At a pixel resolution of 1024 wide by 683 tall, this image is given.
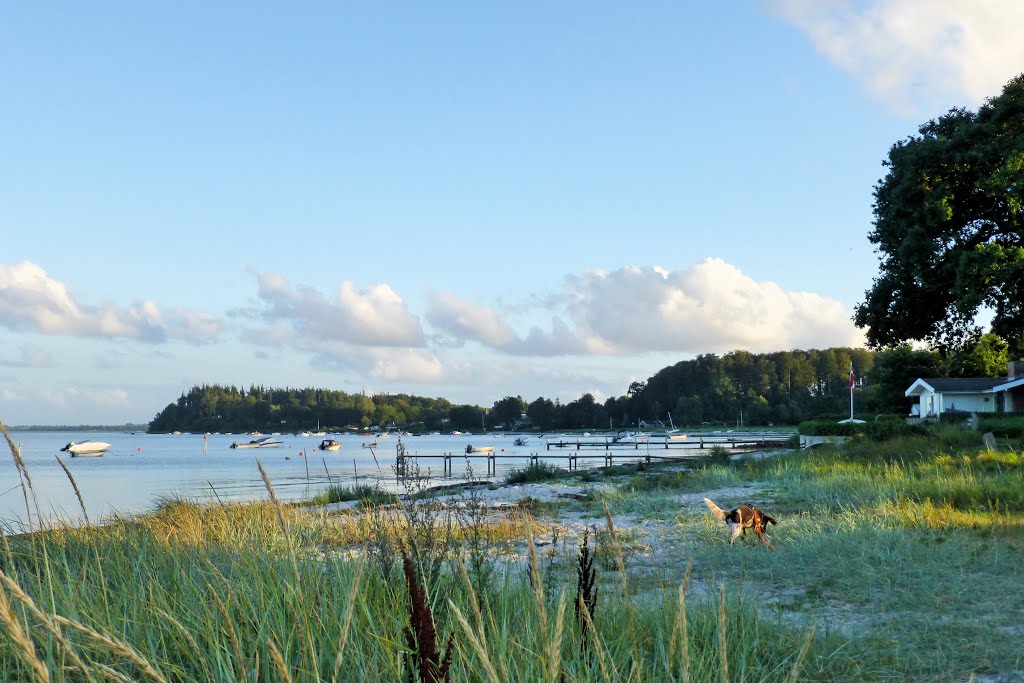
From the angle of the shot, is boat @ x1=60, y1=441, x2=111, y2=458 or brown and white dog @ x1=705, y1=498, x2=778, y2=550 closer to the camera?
brown and white dog @ x1=705, y1=498, x2=778, y2=550

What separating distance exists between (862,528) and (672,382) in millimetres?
149903

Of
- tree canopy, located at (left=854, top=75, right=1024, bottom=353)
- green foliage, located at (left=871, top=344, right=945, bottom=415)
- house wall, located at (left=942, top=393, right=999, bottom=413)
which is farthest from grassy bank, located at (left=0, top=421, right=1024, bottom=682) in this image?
green foliage, located at (left=871, top=344, right=945, bottom=415)

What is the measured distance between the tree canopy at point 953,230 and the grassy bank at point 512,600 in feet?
42.8

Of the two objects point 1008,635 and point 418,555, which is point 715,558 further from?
point 418,555

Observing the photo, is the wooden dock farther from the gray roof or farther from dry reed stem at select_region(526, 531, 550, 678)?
dry reed stem at select_region(526, 531, 550, 678)

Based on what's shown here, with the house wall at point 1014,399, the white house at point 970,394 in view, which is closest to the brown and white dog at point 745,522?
the white house at point 970,394

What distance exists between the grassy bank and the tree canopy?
42.8ft

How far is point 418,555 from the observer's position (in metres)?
4.41

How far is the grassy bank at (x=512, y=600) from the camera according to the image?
8.72 feet

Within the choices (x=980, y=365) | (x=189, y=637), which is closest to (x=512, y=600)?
(x=189, y=637)

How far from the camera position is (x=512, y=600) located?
4.71 meters

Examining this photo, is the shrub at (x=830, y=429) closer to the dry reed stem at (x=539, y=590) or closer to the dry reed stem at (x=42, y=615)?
the dry reed stem at (x=539, y=590)

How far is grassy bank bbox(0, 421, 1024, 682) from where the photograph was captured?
2.66m

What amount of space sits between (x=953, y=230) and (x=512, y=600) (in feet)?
75.9
